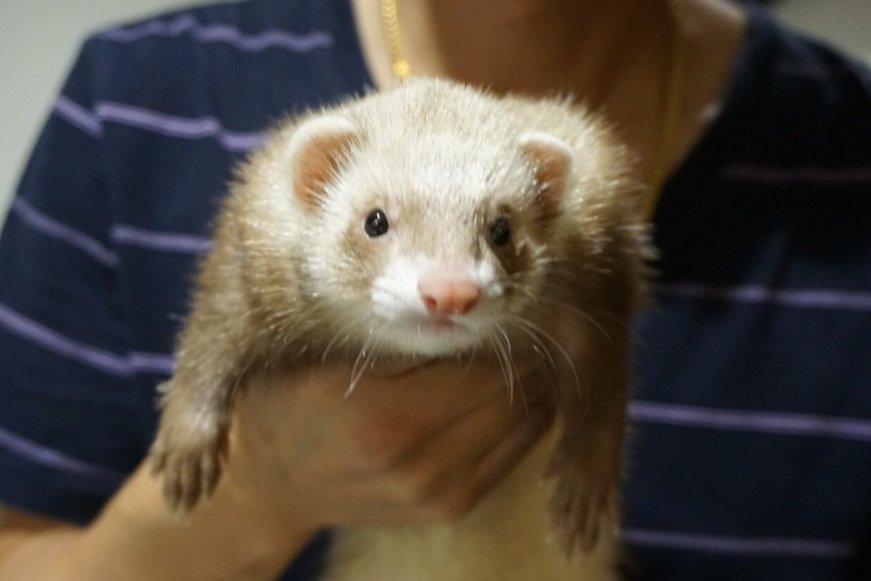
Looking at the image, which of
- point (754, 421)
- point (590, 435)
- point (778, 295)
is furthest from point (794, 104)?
point (590, 435)

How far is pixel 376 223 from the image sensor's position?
0.59 metres

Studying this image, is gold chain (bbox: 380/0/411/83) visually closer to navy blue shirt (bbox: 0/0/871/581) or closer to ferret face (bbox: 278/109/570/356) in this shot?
navy blue shirt (bbox: 0/0/871/581)

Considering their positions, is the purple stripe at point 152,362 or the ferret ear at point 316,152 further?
the purple stripe at point 152,362

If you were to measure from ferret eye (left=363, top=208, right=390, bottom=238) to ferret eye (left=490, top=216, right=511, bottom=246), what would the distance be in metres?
0.07

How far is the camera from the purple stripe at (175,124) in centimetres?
88

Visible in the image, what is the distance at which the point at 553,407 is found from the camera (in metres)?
0.72

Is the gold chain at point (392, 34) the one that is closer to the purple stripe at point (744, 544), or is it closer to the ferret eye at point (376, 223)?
the ferret eye at point (376, 223)

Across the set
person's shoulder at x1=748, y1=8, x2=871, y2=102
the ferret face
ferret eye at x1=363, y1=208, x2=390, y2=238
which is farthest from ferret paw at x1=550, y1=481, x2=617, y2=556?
person's shoulder at x1=748, y1=8, x2=871, y2=102

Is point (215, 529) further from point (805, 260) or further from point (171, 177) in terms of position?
point (805, 260)

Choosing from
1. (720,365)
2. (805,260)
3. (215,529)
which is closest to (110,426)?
(215,529)

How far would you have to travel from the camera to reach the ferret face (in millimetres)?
537

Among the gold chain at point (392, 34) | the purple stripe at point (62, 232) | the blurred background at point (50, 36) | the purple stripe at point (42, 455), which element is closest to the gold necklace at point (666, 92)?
the gold chain at point (392, 34)

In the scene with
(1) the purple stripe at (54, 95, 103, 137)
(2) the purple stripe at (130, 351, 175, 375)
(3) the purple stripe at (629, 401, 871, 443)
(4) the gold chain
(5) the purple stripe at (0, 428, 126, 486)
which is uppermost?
(4) the gold chain

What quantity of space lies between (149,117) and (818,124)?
676mm
